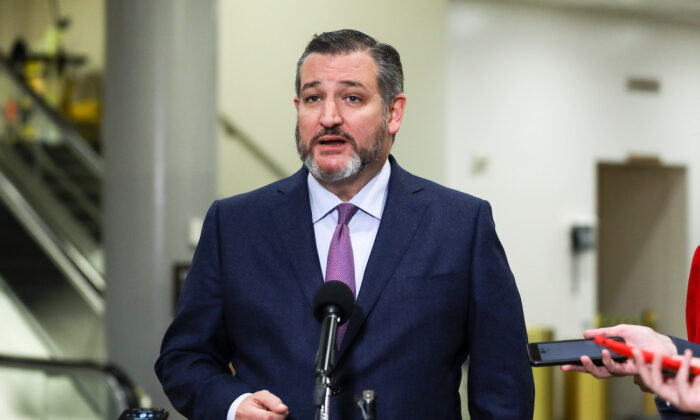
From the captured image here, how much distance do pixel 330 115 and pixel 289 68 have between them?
438 centimetres

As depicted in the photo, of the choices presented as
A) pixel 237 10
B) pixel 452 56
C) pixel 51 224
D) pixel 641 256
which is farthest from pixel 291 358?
pixel 641 256

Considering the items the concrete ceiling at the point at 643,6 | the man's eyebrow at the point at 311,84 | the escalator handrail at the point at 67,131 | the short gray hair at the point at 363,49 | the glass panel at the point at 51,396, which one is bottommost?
the glass panel at the point at 51,396

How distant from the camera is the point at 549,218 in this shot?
8047 mm

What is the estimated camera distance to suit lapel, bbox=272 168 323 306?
2.07 m

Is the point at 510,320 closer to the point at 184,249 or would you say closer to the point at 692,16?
the point at 184,249

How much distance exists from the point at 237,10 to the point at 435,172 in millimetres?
1837

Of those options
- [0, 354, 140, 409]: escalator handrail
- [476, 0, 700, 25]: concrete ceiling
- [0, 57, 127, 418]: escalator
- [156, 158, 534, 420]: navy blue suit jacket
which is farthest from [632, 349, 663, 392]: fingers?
[476, 0, 700, 25]: concrete ceiling

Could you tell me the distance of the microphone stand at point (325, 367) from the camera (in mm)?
1573

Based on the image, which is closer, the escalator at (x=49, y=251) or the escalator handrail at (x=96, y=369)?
the escalator handrail at (x=96, y=369)

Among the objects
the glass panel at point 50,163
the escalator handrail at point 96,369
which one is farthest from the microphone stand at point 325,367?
the glass panel at point 50,163

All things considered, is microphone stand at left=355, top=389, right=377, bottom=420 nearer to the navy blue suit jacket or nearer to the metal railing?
the navy blue suit jacket

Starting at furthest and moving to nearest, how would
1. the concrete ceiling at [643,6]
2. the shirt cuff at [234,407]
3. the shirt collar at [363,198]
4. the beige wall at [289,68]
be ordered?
the concrete ceiling at [643,6]
the beige wall at [289,68]
the shirt collar at [363,198]
the shirt cuff at [234,407]

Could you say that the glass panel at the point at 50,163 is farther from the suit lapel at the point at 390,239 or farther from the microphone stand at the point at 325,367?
the microphone stand at the point at 325,367

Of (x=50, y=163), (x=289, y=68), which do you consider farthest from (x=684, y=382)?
(x=50, y=163)
